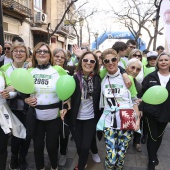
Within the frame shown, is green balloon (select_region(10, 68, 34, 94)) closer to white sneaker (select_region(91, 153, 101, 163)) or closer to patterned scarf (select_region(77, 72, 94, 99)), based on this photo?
patterned scarf (select_region(77, 72, 94, 99))

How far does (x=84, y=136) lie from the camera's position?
2906mm

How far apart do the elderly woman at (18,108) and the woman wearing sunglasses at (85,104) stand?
76 cm

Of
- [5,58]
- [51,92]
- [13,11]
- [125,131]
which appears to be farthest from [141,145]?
[13,11]

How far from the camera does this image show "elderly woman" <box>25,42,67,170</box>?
106 inches

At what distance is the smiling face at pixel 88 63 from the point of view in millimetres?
2867

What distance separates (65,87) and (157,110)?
1412 millimetres

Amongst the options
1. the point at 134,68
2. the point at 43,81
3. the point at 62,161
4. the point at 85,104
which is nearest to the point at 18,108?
the point at 43,81

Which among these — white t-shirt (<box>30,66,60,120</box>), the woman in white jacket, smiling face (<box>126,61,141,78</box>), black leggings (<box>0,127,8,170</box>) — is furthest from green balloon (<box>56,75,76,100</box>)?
smiling face (<box>126,61,141,78</box>)

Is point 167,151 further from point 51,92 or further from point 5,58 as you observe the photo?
point 5,58

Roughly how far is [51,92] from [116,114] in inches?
34.9

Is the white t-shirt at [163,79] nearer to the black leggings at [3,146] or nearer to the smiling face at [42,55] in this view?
the smiling face at [42,55]

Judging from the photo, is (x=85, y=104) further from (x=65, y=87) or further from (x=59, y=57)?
(x=59, y=57)

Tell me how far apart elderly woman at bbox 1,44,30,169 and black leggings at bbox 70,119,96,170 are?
0.81 m

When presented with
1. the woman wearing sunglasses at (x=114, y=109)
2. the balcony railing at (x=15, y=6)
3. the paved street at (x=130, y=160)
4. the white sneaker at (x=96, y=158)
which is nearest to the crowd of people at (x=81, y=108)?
the woman wearing sunglasses at (x=114, y=109)
